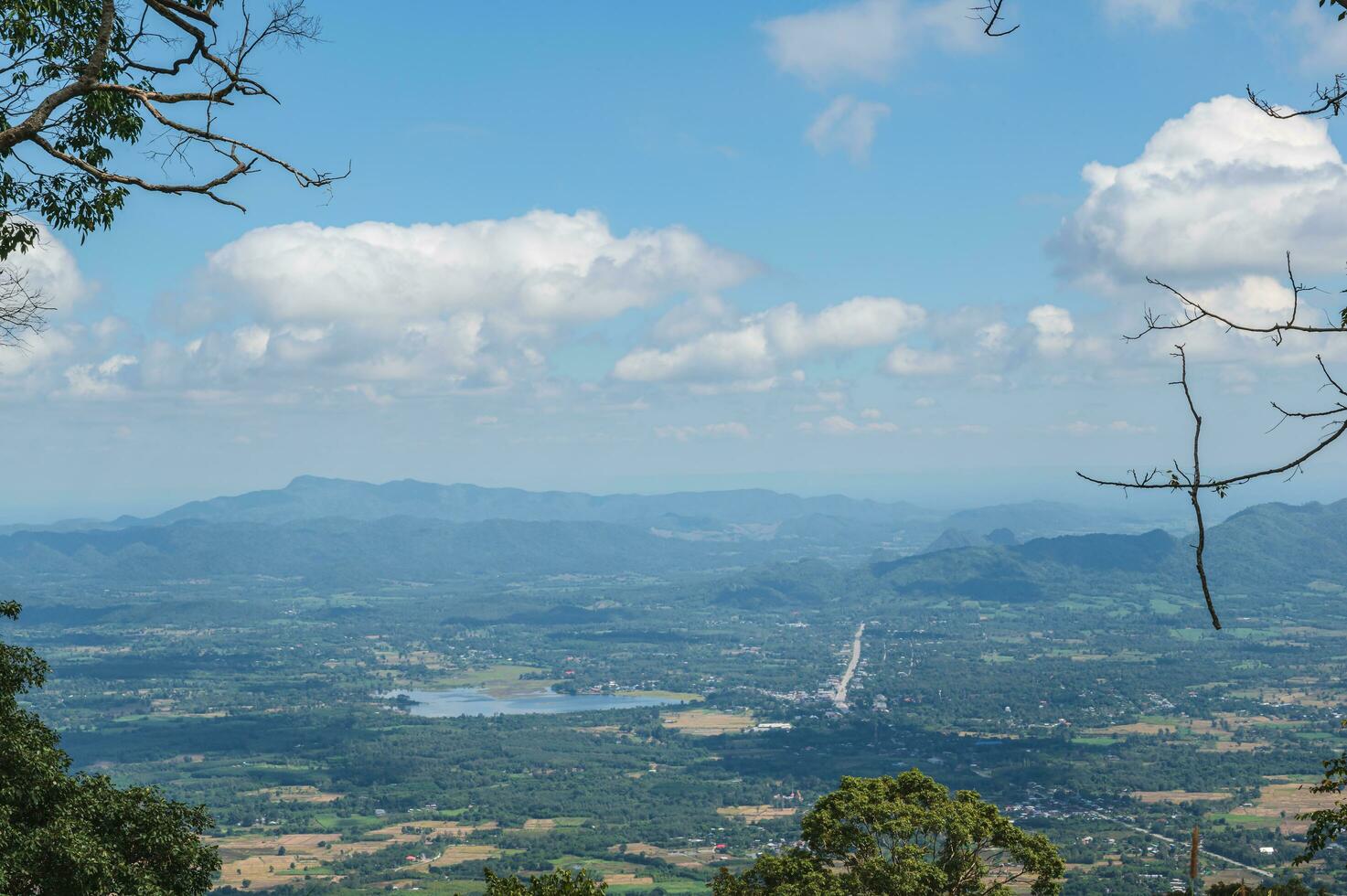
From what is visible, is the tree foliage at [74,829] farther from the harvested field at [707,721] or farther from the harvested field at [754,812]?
the harvested field at [707,721]

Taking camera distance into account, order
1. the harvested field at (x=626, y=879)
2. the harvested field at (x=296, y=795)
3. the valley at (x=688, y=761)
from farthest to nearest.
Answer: the harvested field at (x=296, y=795) < the valley at (x=688, y=761) < the harvested field at (x=626, y=879)

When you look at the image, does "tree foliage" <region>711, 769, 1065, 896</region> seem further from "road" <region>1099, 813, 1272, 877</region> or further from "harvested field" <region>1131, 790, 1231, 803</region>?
"harvested field" <region>1131, 790, 1231, 803</region>

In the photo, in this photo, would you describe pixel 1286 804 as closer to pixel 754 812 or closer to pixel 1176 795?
pixel 1176 795

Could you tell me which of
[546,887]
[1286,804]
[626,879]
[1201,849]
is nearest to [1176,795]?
[1286,804]

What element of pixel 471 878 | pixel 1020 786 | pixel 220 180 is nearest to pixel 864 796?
pixel 220 180

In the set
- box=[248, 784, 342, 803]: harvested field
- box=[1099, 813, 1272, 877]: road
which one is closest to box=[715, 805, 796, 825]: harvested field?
box=[1099, 813, 1272, 877]: road

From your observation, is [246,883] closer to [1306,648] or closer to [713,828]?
[713,828]

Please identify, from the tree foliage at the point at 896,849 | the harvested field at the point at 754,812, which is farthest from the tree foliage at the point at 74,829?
the harvested field at the point at 754,812
